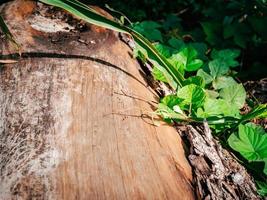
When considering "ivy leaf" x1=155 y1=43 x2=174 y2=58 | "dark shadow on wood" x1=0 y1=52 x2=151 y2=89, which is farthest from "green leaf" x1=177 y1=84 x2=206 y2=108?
"ivy leaf" x1=155 y1=43 x2=174 y2=58

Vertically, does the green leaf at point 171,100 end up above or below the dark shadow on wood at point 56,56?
above

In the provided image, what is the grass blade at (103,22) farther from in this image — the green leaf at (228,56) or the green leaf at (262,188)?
the green leaf at (228,56)

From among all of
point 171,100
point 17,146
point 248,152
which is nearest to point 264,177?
point 248,152

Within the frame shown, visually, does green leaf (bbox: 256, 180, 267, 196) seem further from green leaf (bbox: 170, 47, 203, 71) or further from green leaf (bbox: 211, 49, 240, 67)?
green leaf (bbox: 211, 49, 240, 67)

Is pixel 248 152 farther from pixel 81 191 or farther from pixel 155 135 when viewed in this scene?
pixel 81 191

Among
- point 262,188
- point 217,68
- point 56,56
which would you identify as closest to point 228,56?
point 217,68

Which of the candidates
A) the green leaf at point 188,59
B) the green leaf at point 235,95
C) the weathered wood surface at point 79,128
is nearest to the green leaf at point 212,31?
the green leaf at point 188,59
